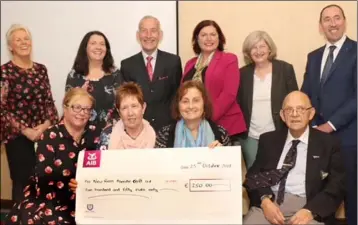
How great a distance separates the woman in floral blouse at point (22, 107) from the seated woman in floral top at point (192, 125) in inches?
46.0

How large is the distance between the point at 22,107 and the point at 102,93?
706mm

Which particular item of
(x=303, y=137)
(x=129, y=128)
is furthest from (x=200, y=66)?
(x=303, y=137)

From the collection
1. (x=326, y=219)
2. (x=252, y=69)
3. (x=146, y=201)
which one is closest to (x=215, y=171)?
(x=146, y=201)

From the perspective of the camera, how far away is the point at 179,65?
12.0 ft

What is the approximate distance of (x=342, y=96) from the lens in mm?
3307

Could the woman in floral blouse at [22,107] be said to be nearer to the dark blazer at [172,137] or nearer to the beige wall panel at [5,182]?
the beige wall panel at [5,182]

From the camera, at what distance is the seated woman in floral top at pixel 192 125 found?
293cm

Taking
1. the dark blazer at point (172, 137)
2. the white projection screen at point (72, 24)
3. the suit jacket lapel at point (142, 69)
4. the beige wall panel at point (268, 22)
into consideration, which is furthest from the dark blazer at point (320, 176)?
the white projection screen at point (72, 24)

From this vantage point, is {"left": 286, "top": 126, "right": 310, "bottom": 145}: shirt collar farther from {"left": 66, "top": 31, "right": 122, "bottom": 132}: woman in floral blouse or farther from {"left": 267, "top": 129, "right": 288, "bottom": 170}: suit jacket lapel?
{"left": 66, "top": 31, "right": 122, "bottom": 132}: woman in floral blouse

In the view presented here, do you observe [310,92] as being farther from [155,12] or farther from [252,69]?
[155,12]

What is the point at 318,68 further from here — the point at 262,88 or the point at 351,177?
the point at 351,177

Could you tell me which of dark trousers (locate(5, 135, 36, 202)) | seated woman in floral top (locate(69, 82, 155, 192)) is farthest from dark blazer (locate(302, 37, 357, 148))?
dark trousers (locate(5, 135, 36, 202))

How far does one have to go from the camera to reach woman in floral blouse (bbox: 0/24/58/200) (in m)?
3.58

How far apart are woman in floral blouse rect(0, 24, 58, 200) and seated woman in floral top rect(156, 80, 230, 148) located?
117cm
